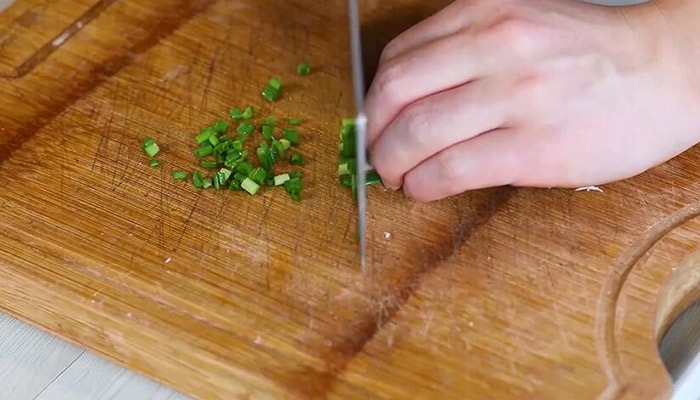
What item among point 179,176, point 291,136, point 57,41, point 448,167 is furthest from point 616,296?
point 57,41

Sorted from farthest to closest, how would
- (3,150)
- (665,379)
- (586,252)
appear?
(3,150), (586,252), (665,379)

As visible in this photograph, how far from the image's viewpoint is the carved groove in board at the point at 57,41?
52.3 inches

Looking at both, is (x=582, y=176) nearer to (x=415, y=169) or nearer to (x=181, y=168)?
(x=415, y=169)

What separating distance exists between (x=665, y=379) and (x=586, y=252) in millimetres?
183

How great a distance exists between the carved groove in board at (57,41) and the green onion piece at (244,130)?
1.07ft

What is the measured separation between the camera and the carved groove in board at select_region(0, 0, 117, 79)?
1.33 meters

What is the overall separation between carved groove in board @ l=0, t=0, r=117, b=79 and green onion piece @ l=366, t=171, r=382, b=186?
0.52m

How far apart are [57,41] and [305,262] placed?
0.55m

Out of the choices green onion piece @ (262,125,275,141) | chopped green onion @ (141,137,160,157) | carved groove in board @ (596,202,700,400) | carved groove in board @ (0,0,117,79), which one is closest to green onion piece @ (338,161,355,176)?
green onion piece @ (262,125,275,141)

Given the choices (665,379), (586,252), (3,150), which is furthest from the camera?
(3,150)

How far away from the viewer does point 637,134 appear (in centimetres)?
113

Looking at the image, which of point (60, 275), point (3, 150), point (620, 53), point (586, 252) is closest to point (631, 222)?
point (586, 252)

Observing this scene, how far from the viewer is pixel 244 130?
1.25 m

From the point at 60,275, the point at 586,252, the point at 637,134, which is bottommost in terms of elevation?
the point at 60,275
